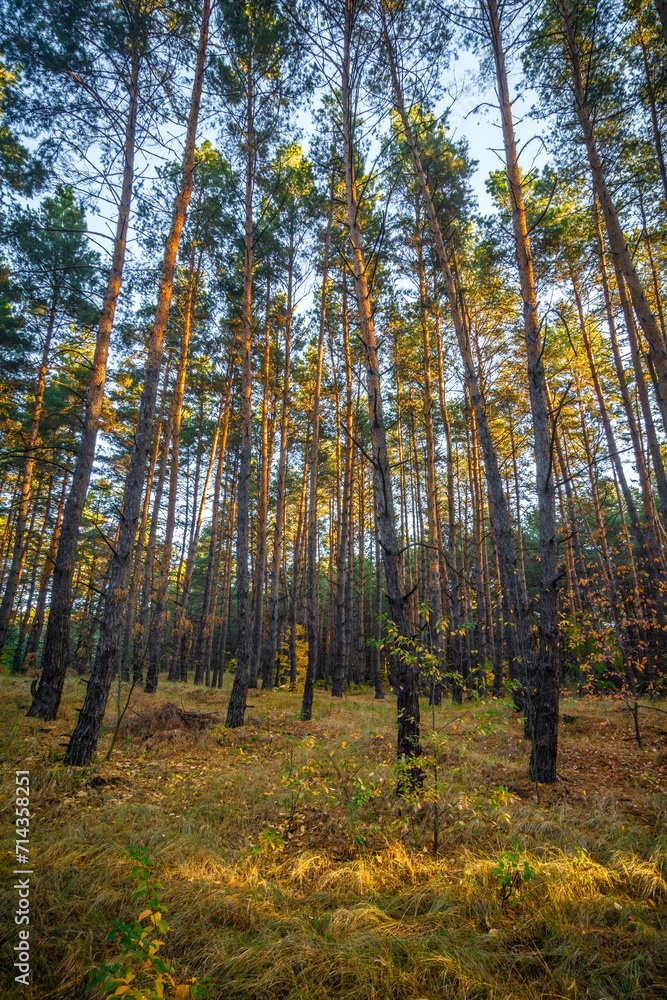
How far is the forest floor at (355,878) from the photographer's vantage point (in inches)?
86.0

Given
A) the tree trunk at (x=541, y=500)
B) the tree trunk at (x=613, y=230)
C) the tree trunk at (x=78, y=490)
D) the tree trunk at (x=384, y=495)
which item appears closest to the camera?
the tree trunk at (x=384, y=495)

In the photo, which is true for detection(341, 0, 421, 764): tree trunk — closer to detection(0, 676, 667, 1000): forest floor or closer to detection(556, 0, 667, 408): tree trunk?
detection(0, 676, 667, 1000): forest floor

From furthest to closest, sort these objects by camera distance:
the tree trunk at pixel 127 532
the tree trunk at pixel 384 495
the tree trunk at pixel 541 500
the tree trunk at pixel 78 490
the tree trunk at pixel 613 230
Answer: the tree trunk at pixel 78 490
the tree trunk at pixel 613 230
the tree trunk at pixel 127 532
the tree trunk at pixel 541 500
the tree trunk at pixel 384 495

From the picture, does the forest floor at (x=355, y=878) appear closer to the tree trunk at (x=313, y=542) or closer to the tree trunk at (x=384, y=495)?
the tree trunk at (x=384, y=495)

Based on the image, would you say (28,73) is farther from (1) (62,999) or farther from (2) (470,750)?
(2) (470,750)

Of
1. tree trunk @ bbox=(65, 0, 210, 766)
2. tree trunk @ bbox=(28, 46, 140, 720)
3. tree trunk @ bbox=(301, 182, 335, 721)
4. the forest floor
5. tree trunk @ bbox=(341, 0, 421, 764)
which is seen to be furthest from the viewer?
→ tree trunk @ bbox=(301, 182, 335, 721)

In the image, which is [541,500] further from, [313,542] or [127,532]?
[127,532]

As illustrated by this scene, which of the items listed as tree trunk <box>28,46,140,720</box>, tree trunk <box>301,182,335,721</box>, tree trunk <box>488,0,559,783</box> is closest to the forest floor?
tree trunk <box>488,0,559,783</box>

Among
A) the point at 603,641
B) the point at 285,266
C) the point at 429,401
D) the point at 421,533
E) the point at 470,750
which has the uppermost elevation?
the point at 285,266

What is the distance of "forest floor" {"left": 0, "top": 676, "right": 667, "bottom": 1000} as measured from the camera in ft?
7.17

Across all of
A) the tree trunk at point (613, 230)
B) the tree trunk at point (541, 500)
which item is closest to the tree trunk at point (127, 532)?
the tree trunk at point (541, 500)

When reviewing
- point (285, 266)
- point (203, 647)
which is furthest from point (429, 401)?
point (203, 647)

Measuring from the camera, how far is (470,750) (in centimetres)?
651

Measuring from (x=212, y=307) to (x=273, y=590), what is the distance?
917cm
